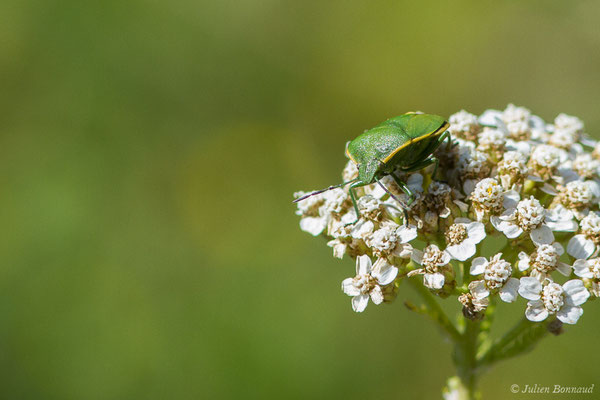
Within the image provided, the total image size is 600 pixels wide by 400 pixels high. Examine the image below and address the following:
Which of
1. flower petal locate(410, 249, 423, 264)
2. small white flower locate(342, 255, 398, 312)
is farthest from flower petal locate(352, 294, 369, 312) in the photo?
flower petal locate(410, 249, 423, 264)

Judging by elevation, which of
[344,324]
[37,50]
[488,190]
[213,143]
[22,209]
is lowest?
[344,324]

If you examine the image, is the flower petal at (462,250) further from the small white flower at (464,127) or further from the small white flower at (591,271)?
the small white flower at (464,127)

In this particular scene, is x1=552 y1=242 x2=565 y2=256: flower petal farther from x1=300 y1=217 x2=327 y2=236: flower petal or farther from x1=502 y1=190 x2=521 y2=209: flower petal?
x1=300 y1=217 x2=327 y2=236: flower petal

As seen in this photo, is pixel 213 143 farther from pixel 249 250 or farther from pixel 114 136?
pixel 249 250

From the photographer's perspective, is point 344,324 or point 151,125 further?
point 151,125

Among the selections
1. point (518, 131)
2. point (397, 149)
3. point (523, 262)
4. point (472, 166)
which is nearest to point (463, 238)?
point (523, 262)

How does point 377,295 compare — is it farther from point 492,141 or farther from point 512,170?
point 492,141

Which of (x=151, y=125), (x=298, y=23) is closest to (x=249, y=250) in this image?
(x=151, y=125)
